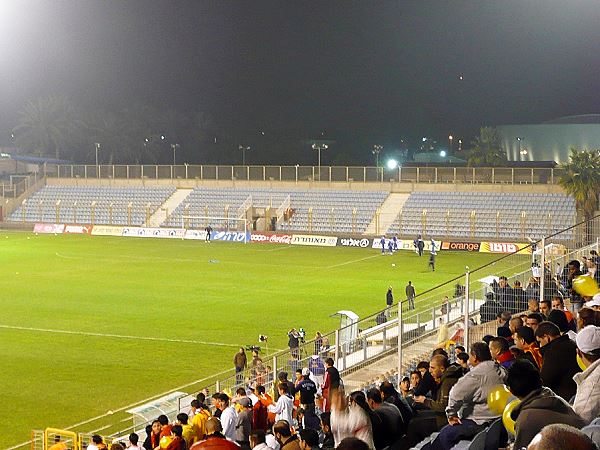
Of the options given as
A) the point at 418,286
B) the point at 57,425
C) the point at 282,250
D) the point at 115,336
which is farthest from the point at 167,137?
the point at 57,425

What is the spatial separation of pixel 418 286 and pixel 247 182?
35024mm

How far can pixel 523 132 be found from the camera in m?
109

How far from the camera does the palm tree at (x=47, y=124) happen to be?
354 ft

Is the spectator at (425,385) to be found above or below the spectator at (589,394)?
below

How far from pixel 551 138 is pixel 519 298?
301ft

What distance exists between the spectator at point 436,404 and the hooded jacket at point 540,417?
2895 millimetres

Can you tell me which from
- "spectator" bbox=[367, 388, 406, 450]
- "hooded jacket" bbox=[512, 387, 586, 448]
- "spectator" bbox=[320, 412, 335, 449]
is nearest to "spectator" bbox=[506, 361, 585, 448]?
"hooded jacket" bbox=[512, 387, 586, 448]

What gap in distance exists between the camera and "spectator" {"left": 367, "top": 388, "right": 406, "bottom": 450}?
8344 millimetres

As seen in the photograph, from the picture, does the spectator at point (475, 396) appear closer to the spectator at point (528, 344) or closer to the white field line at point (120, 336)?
the spectator at point (528, 344)

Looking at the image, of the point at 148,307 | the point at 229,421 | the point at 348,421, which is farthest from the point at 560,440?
the point at 148,307

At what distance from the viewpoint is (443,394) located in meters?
9.26

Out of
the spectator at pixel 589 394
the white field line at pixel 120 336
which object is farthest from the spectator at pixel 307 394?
the white field line at pixel 120 336

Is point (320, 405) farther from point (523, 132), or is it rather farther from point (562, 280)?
point (523, 132)

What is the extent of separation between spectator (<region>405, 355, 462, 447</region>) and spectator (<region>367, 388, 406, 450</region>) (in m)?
0.13
